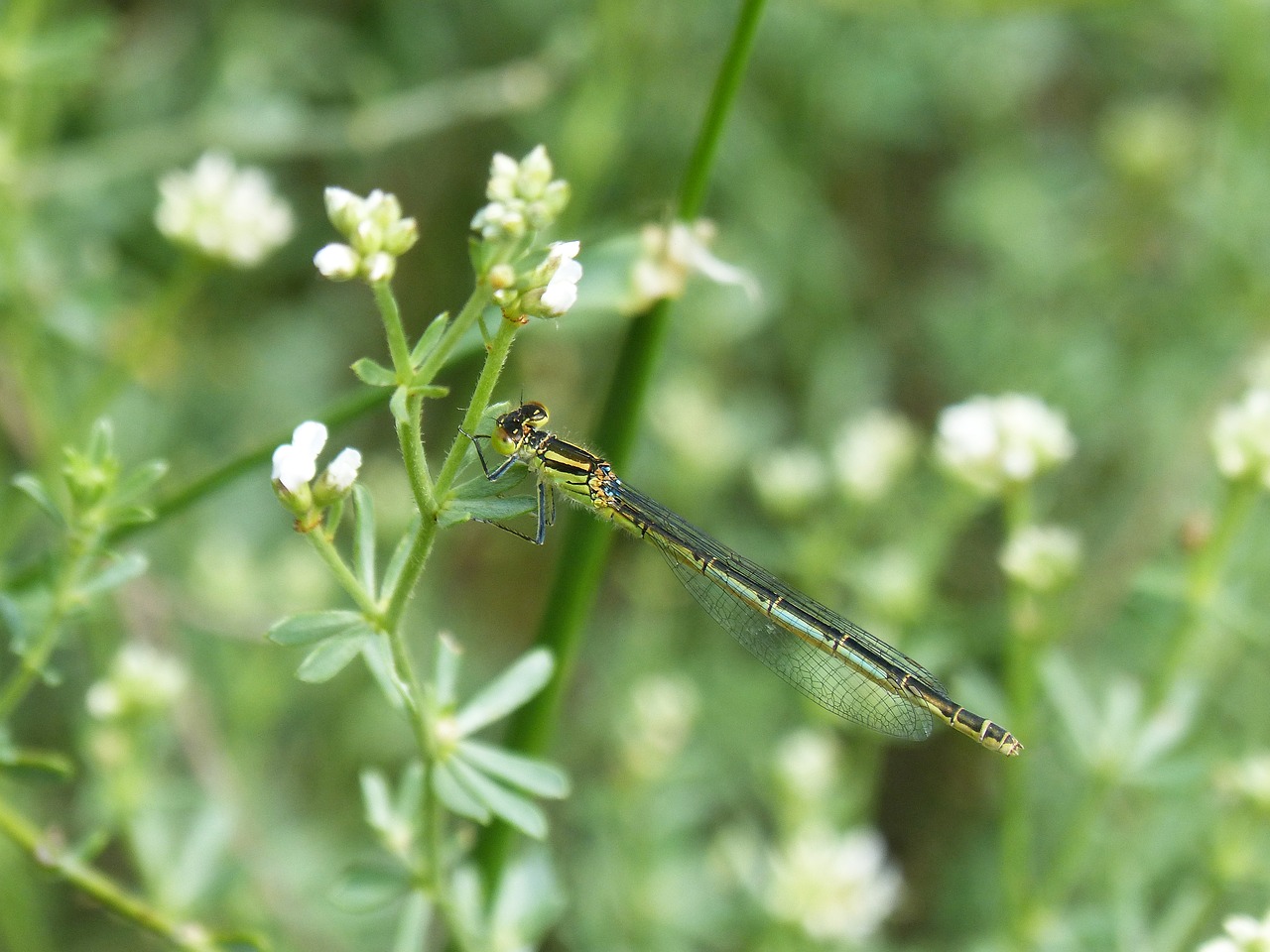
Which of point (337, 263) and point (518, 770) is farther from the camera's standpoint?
point (518, 770)

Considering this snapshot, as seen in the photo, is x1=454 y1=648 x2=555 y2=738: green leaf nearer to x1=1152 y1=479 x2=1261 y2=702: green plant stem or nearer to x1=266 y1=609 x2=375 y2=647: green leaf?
x1=266 y1=609 x2=375 y2=647: green leaf

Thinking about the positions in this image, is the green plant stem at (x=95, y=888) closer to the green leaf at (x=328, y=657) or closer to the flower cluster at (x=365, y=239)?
the green leaf at (x=328, y=657)

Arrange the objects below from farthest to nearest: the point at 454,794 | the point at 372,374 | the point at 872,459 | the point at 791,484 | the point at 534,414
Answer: the point at 791,484, the point at 872,459, the point at 534,414, the point at 454,794, the point at 372,374

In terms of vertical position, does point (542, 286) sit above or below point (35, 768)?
above

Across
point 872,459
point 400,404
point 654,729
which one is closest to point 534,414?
point 400,404

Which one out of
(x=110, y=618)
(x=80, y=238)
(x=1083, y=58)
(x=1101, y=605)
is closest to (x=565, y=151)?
(x=80, y=238)

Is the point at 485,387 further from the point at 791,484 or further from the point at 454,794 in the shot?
the point at 791,484

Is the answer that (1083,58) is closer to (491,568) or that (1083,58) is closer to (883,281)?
(883,281)
